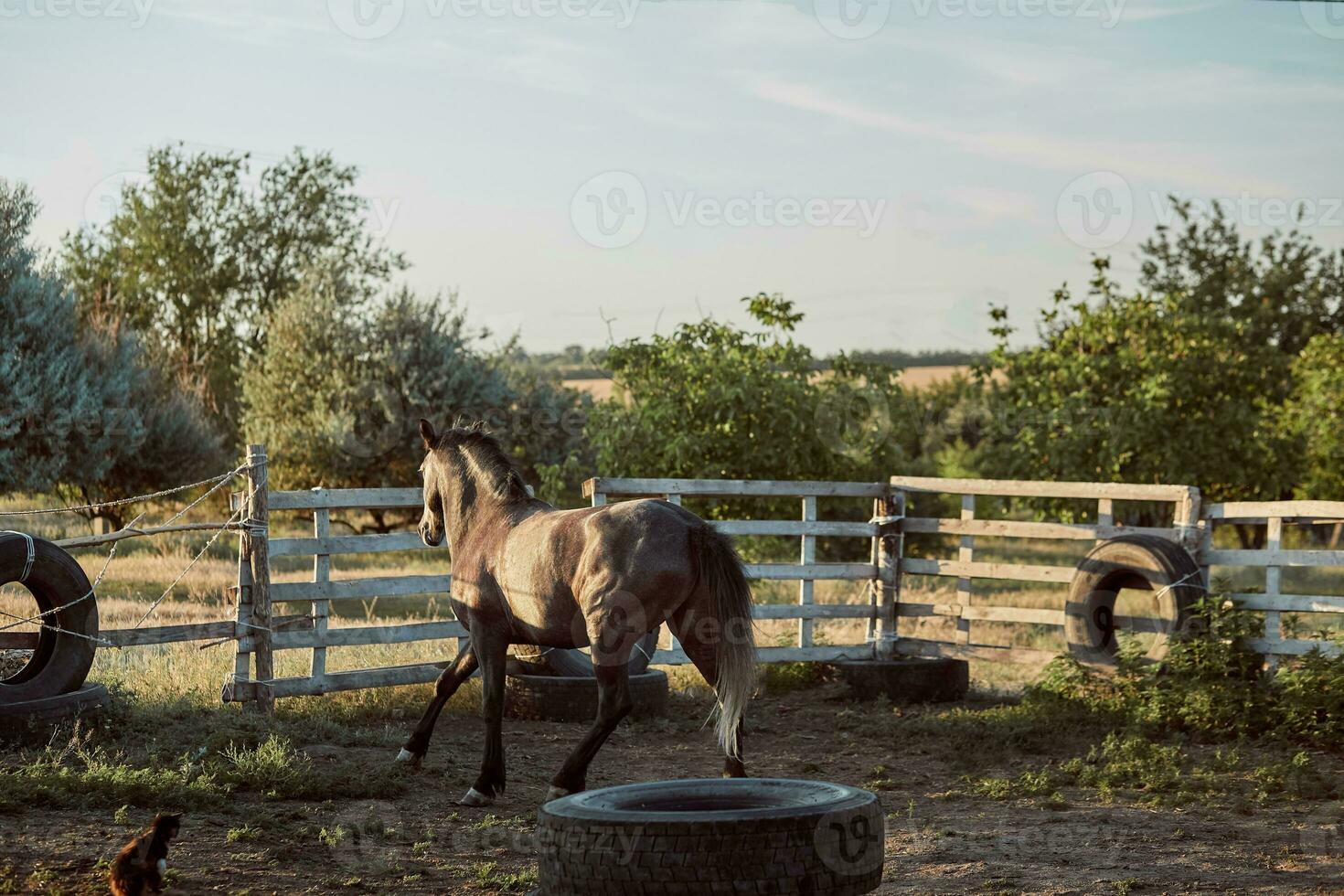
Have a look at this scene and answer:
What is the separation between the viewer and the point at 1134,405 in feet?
66.4

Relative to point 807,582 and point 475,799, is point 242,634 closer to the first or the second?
point 475,799

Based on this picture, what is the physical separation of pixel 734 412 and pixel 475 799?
994 centimetres

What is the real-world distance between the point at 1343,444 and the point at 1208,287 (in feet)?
46.4

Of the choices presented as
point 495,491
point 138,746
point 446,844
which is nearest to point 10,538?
point 138,746

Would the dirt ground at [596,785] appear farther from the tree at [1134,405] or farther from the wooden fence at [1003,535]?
the tree at [1134,405]

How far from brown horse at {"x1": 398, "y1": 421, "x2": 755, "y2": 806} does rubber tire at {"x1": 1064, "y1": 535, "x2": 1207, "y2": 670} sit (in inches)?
160

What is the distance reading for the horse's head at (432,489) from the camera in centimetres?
750

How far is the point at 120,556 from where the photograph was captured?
20.4 meters

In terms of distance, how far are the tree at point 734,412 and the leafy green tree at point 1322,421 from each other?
504 inches

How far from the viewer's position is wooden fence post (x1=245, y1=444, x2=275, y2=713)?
824 cm

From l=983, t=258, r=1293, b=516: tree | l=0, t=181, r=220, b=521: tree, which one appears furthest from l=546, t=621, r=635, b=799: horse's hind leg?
l=0, t=181, r=220, b=521: tree

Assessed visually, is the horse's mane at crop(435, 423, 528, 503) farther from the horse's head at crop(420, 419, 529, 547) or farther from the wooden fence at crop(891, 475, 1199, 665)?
the wooden fence at crop(891, 475, 1199, 665)

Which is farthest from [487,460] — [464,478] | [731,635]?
[731,635]

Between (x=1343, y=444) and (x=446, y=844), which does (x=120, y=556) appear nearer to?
(x=446, y=844)
